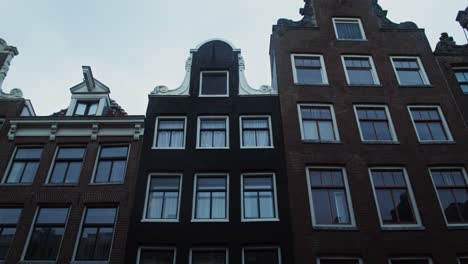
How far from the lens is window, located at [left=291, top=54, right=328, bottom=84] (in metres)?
20.8

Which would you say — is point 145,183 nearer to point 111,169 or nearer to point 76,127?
point 111,169

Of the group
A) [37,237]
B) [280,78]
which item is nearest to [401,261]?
[280,78]

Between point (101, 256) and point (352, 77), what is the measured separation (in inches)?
618

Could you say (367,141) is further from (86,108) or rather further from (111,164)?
(86,108)

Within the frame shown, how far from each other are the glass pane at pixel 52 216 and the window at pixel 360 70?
622 inches

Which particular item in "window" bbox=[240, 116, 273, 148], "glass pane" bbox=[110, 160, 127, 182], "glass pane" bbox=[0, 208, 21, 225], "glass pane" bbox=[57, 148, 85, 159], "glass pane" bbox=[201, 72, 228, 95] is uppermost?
"glass pane" bbox=[201, 72, 228, 95]

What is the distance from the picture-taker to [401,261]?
585 inches

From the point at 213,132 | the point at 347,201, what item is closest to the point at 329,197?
the point at 347,201

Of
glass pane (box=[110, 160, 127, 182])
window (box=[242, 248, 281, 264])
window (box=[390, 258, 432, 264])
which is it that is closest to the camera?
window (box=[390, 258, 432, 264])

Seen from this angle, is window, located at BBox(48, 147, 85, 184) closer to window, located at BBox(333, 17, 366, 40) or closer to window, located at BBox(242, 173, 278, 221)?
window, located at BBox(242, 173, 278, 221)

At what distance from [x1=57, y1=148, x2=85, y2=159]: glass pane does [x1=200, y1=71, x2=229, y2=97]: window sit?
6.95m

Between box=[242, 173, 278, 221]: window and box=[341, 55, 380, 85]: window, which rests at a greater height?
box=[341, 55, 380, 85]: window

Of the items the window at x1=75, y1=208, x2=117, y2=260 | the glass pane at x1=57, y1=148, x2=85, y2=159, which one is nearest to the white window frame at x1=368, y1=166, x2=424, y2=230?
the window at x1=75, y1=208, x2=117, y2=260

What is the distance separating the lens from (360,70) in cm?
2133
